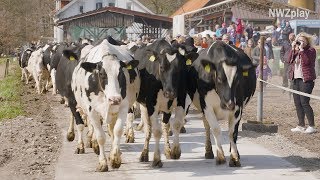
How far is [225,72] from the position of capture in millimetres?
9641

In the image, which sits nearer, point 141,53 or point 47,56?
point 141,53

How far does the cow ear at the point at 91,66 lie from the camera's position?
31.3 ft

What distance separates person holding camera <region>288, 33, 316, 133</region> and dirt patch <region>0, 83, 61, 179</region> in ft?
16.5

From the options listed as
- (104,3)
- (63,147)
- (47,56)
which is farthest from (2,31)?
(63,147)

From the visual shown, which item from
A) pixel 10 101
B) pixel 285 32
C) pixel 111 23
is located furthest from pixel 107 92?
pixel 111 23

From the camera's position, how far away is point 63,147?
1186 centimetres

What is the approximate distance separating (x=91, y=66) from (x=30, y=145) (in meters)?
3.21

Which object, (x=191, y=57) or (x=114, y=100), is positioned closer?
(x=114, y=100)

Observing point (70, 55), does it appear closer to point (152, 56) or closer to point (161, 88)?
point (152, 56)

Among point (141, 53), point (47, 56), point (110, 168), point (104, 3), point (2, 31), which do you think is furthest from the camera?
point (104, 3)

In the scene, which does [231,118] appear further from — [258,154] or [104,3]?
[104,3]

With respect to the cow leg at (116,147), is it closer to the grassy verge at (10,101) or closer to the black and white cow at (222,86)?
the black and white cow at (222,86)

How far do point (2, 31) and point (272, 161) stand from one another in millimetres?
42054

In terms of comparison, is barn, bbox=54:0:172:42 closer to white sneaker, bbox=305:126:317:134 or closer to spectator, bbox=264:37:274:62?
spectator, bbox=264:37:274:62
